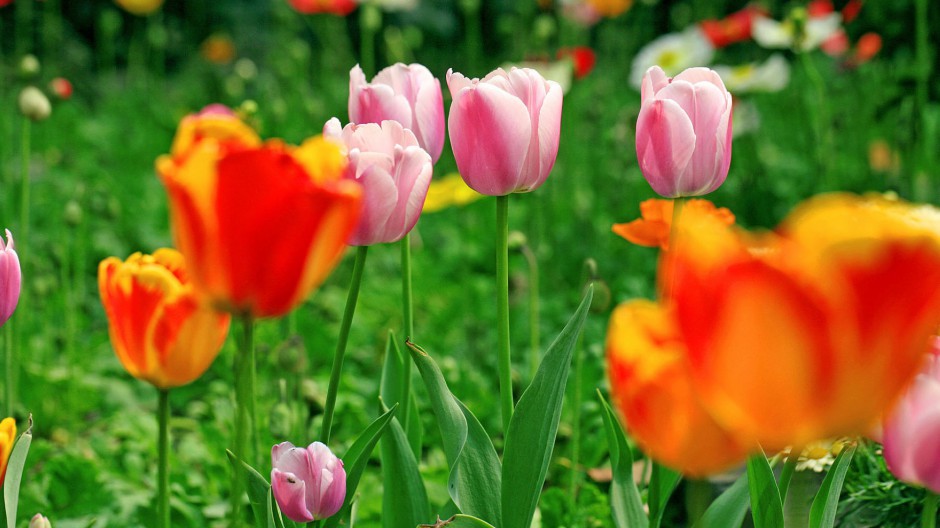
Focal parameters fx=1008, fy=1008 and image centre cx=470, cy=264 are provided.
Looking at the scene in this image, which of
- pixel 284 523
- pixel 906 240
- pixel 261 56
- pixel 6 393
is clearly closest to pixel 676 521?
pixel 284 523

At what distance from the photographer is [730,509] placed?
2.82 feet

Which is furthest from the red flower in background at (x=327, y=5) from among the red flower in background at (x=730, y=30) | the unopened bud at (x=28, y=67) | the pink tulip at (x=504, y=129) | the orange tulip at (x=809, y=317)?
the orange tulip at (x=809, y=317)

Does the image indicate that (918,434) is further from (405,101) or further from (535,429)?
A: (405,101)

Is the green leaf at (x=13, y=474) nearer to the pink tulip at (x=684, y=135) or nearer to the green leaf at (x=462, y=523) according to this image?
the green leaf at (x=462, y=523)

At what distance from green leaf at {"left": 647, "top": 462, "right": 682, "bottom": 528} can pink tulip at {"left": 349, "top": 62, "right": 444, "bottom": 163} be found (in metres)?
0.33

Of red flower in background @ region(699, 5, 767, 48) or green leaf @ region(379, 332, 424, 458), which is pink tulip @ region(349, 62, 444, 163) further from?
red flower in background @ region(699, 5, 767, 48)

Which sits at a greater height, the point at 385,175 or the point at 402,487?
the point at 385,175

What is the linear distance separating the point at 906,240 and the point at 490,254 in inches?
90.2

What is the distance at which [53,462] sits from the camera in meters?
1.31

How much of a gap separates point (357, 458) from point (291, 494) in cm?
6

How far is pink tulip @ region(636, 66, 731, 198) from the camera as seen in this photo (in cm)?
77

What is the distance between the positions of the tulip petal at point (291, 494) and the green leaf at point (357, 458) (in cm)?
5

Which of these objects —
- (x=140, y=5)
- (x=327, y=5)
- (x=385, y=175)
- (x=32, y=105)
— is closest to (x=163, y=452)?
(x=385, y=175)

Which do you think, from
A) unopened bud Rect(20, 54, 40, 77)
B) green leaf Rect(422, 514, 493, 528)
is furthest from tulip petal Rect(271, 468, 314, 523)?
unopened bud Rect(20, 54, 40, 77)
